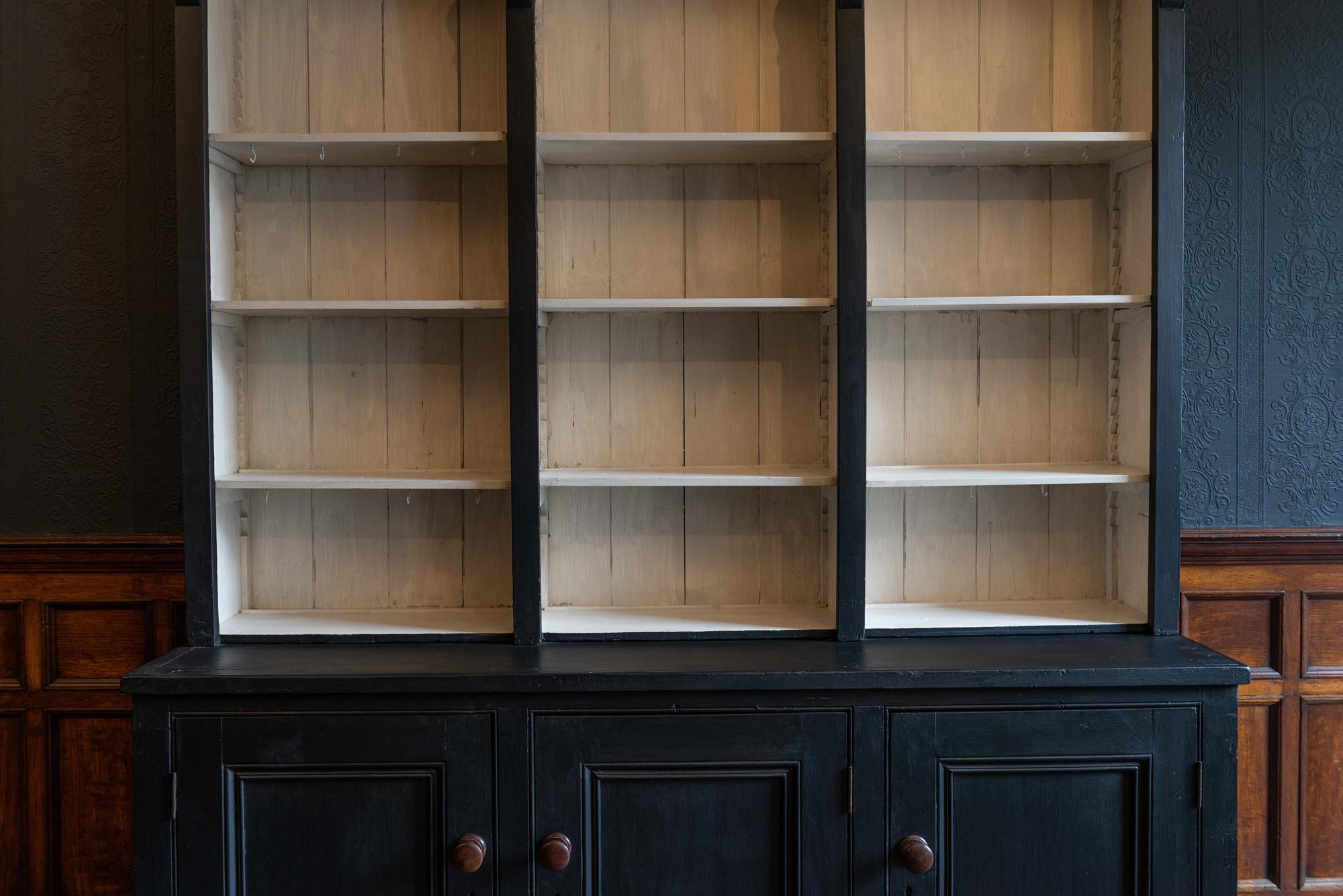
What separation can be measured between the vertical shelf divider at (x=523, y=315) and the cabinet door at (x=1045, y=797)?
2.94 feet

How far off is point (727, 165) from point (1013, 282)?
2.69 ft

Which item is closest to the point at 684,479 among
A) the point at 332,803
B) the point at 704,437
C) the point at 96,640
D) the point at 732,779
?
the point at 704,437

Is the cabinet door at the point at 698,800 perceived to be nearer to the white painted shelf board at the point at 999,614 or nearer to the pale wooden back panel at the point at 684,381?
the white painted shelf board at the point at 999,614

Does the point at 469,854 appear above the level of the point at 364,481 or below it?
below

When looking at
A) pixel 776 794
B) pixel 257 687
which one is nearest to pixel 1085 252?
pixel 776 794

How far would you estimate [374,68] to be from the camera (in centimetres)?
238

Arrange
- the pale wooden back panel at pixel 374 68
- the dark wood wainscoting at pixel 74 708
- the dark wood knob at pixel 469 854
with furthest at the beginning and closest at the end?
the dark wood wainscoting at pixel 74 708
the pale wooden back panel at pixel 374 68
the dark wood knob at pixel 469 854

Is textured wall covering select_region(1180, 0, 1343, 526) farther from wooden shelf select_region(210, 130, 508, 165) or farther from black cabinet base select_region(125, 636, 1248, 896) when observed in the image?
wooden shelf select_region(210, 130, 508, 165)

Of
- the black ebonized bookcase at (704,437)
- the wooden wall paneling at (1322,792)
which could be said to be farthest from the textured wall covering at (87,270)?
the wooden wall paneling at (1322,792)

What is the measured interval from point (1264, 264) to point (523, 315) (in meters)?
2.02

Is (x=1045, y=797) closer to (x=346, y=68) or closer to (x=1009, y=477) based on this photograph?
(x=1009, y=477)

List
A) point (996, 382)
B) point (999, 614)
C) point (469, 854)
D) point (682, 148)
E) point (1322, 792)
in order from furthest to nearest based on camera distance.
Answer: point (1322, 792)
point (996, 382)
point (999, 614)
point (682, 148)
point (469, 854)

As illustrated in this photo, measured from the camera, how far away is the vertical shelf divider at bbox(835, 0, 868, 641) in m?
2.13

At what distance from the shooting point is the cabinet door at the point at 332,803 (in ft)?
6.40
